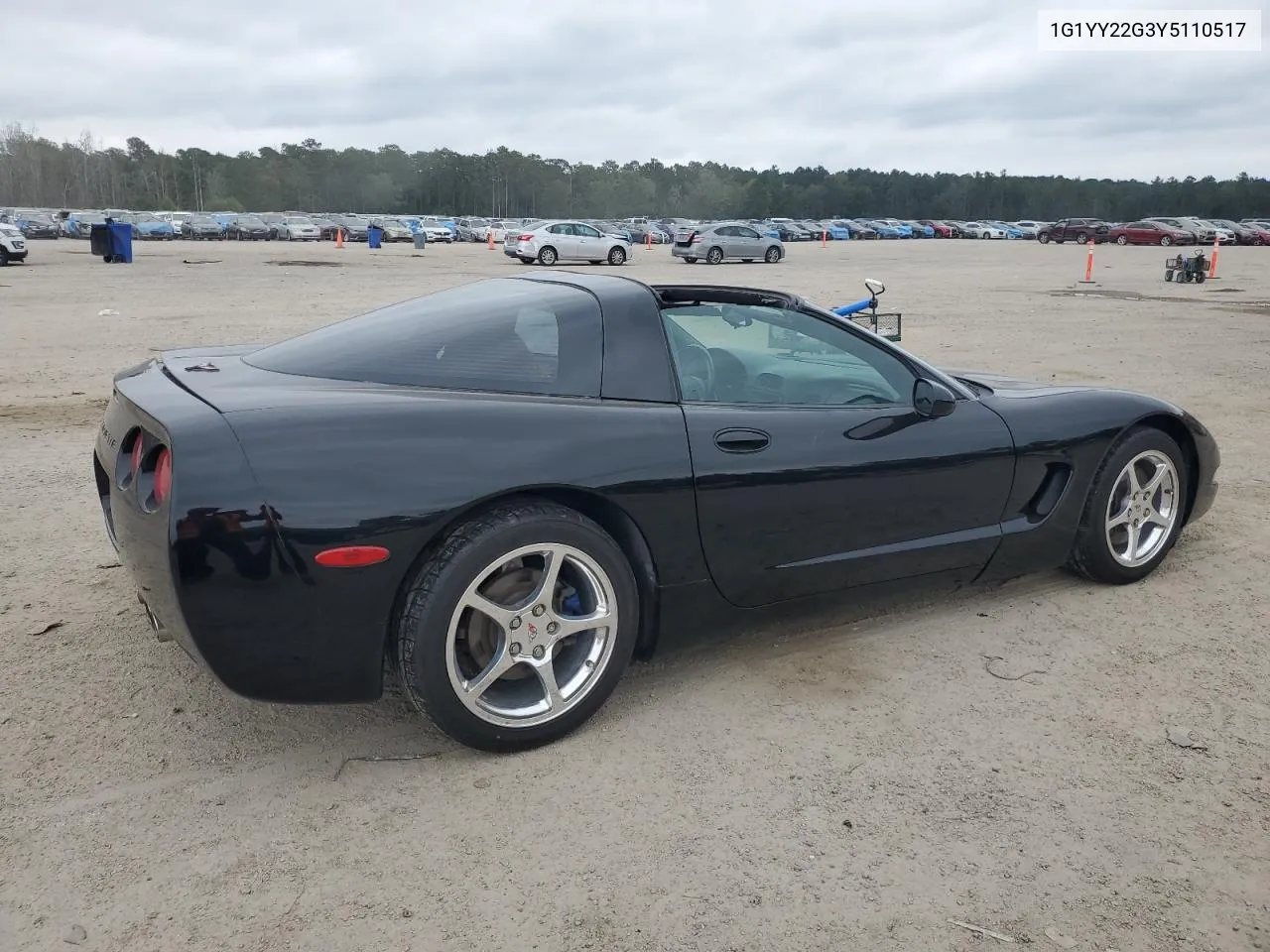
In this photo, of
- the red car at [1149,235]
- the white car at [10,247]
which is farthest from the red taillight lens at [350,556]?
the red car at [1149,235]

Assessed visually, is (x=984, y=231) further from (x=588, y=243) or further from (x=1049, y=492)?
(x=1049, y=492)

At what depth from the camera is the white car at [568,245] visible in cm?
3111

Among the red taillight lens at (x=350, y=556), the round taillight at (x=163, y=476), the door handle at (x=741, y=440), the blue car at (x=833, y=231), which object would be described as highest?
the blue car at (x=833, y=231)

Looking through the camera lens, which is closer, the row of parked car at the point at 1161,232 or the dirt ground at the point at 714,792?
the dirt ground at the point at 714,792

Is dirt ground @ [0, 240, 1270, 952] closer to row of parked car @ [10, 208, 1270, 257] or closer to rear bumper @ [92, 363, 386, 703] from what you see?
rear bumper @ [92, 363, 386, 703]

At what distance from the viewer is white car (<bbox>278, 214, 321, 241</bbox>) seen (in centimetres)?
5784

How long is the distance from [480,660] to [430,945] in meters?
0.85

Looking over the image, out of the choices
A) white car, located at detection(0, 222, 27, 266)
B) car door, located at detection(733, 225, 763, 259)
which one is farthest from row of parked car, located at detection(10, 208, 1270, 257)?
white car, located at detection(0, 222, 27, 266)

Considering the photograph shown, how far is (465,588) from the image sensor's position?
8.64 ft

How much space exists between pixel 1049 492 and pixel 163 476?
10.3 ft

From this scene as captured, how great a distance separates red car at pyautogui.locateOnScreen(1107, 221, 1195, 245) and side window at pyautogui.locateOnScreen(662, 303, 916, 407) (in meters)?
55.5

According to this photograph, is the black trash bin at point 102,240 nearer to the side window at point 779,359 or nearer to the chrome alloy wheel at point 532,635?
the side window at point 779,359

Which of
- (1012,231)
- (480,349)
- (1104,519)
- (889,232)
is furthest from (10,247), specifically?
(1012,231)

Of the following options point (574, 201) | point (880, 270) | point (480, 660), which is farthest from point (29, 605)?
point (574, 201)
